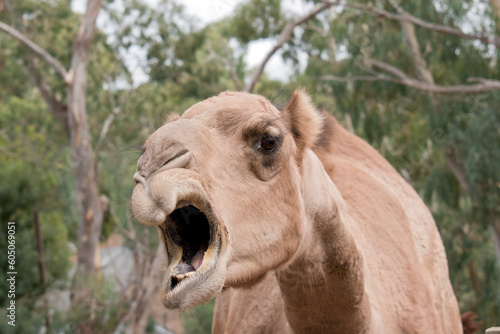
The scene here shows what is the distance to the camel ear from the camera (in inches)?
101

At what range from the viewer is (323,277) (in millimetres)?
2529

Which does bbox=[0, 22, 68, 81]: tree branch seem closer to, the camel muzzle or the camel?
the camel

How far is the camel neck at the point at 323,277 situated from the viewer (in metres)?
2.51

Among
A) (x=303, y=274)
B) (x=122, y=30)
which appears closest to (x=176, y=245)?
(x=303, y=274)

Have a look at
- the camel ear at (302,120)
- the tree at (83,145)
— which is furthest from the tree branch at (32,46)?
the camel ear at (302,120)

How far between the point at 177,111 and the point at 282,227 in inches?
538

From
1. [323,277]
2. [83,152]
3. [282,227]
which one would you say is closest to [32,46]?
[83,152]

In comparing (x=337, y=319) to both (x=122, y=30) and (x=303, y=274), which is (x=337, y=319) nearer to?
(x=303, y=274)

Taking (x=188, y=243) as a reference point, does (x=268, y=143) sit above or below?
above

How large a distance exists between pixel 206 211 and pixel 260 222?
32 centimetres

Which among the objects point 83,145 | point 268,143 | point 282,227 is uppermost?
point 268,143

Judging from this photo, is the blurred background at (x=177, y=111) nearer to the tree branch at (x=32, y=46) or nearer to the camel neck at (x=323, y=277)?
the tree branch at (x=32, y=46)

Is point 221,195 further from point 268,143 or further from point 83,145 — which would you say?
point 83,145

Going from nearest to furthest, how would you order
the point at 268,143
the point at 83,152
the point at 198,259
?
the point at 198,259
the point at 268,143
the point at 83,152
